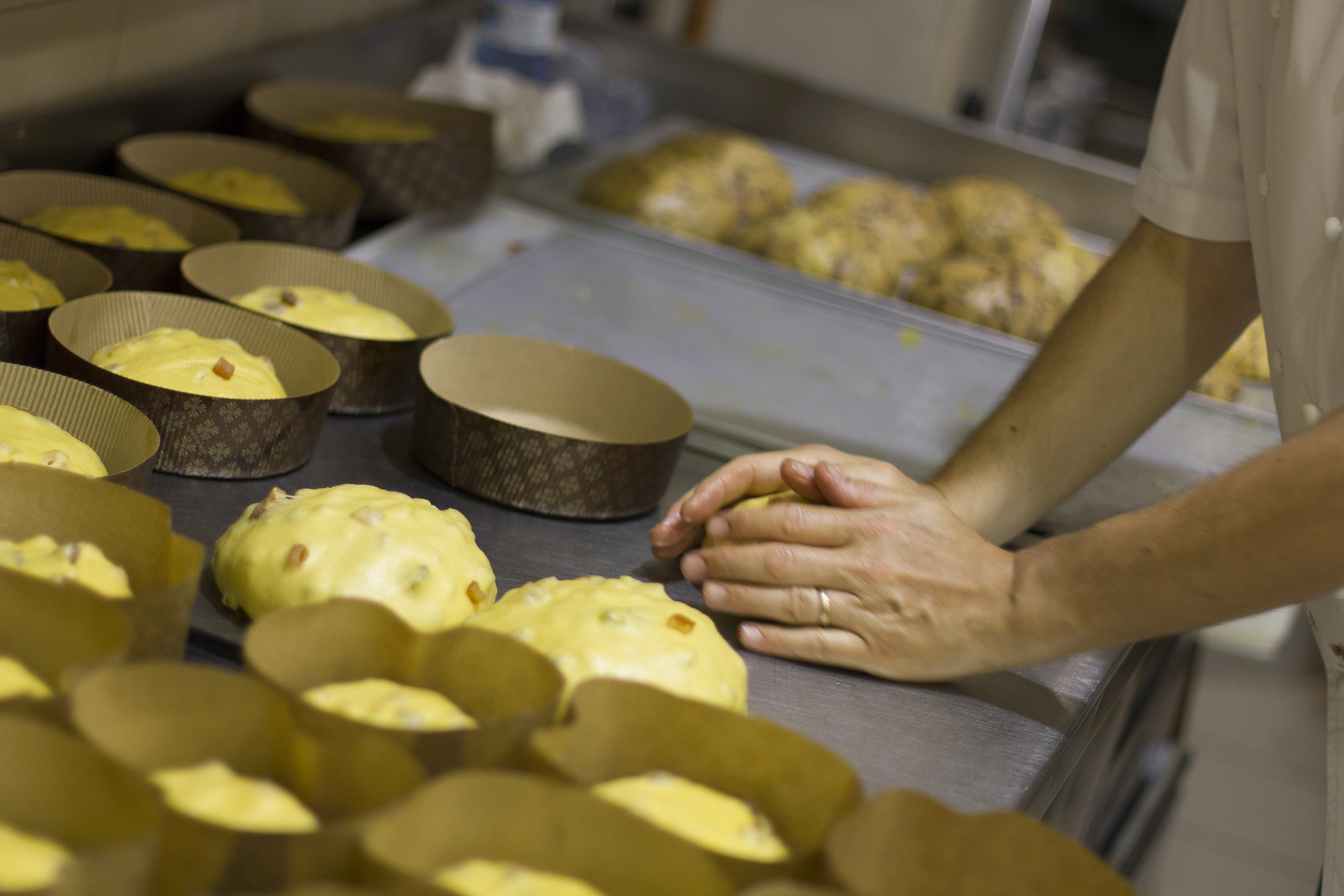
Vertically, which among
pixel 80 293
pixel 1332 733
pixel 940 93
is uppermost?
pixel 940 93

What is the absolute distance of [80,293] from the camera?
5.57ft

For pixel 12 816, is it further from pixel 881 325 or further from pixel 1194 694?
pixel 1194 694

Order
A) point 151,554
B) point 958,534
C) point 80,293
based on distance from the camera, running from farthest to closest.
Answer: point 80,293
point 958,534
point 151,554

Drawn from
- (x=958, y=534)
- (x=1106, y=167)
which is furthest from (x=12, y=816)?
(x=1106, y=167)

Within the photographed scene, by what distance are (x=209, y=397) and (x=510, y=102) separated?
1.71m

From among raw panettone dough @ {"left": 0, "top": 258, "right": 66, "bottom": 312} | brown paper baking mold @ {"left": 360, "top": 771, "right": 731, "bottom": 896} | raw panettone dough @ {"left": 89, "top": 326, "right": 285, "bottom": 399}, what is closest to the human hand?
brown paper baking mold @ {"left": 360, "top": 771, "right": 731, "bottom": 896}

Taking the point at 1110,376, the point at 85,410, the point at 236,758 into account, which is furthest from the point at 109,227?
the point at 1110,376

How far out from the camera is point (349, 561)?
51.1 inches

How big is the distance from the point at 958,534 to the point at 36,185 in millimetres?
1524

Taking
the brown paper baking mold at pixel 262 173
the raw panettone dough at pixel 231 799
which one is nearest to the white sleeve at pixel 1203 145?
the brown paper baking mold at pixel 262 173

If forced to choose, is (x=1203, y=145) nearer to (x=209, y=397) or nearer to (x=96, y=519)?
(x=209, y=397)

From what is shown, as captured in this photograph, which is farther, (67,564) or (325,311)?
(325,311)

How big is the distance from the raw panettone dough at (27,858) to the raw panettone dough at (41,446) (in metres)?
0.47

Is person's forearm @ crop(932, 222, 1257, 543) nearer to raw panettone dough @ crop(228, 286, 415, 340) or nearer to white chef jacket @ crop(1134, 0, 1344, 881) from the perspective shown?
white chef jacket @ crop(1134, 0, 1344, 881)
